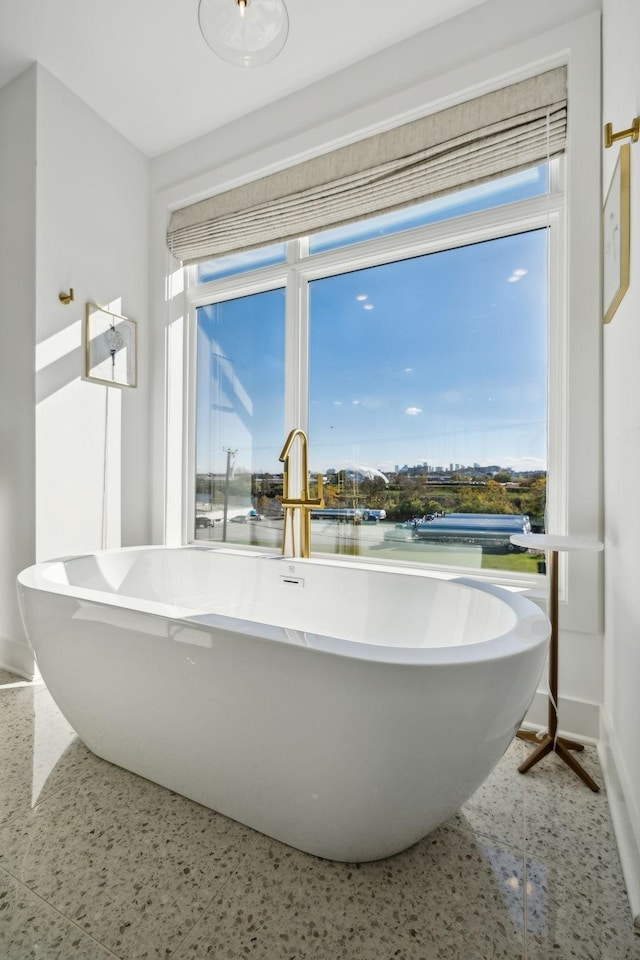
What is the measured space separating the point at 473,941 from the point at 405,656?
2.07 ft

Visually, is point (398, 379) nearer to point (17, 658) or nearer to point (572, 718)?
point (572, 718)

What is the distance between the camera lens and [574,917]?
3.51 ft

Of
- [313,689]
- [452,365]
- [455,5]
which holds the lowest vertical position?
[313,689]

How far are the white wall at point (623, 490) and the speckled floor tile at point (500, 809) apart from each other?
0.25 meters

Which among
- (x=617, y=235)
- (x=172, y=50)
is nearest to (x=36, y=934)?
(x=617, y=235)

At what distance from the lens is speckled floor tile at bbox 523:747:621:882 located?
4.03ft

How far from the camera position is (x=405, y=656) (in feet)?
3.18

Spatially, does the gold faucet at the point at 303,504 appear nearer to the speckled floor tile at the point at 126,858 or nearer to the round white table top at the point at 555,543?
the round white table top at the point at 555,543

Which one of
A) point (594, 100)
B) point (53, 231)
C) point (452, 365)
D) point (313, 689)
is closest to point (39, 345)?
point (53, 231)

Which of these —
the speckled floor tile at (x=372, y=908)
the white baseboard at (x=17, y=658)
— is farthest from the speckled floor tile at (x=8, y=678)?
the speckled floor tile at (x=372, y=908)

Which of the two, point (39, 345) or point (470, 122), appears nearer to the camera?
point (470, 122)

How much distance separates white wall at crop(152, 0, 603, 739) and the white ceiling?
90mm

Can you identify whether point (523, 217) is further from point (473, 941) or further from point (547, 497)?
point (473, 941)

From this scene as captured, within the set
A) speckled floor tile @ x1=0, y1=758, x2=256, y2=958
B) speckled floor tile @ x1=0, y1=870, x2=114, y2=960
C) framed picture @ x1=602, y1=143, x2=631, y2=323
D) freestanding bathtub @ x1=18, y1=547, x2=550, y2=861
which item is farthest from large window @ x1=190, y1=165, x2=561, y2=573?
speckled floor tile @ x1=0, y1=870, x2=114, y2=960
